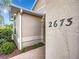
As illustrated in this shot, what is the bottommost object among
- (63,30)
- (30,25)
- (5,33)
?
(5,33)

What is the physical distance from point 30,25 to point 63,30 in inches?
210

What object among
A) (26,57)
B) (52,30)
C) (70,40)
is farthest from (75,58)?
(26,57)

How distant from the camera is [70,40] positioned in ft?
10.2

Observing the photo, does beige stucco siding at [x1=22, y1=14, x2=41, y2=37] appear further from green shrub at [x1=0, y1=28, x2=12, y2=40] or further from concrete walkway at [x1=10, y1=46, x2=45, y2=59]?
green shrub at [x1=0, y1=28, x2=12, y2=40]

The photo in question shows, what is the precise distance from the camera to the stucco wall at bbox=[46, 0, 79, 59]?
2920 mm

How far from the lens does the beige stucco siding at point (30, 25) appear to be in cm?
803

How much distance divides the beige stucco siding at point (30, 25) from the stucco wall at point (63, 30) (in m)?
3.75

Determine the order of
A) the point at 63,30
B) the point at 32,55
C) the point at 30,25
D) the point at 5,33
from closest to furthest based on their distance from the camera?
the point at 63,30, the point at 32,55, the point at 30,25, the point at 5,33

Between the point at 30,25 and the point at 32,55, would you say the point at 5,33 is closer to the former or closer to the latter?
the point at 30,25

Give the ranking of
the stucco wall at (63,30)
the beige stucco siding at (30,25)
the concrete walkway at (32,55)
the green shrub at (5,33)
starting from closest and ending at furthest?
the stucco wall at (63,30)
the concrete walkway at (32,55)
the beige stucco siding at (30,25)
the green shrub at (5,33)

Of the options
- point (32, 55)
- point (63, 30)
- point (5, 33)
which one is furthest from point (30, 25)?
point (63, 30)

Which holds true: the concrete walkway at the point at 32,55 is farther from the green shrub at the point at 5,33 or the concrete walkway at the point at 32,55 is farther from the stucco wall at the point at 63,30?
the green shrub at the point at 5,33

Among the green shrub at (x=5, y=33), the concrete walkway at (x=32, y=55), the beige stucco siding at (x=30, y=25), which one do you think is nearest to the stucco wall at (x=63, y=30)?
the concrete walkway at (x=32, y=55)

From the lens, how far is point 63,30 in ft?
11.5
